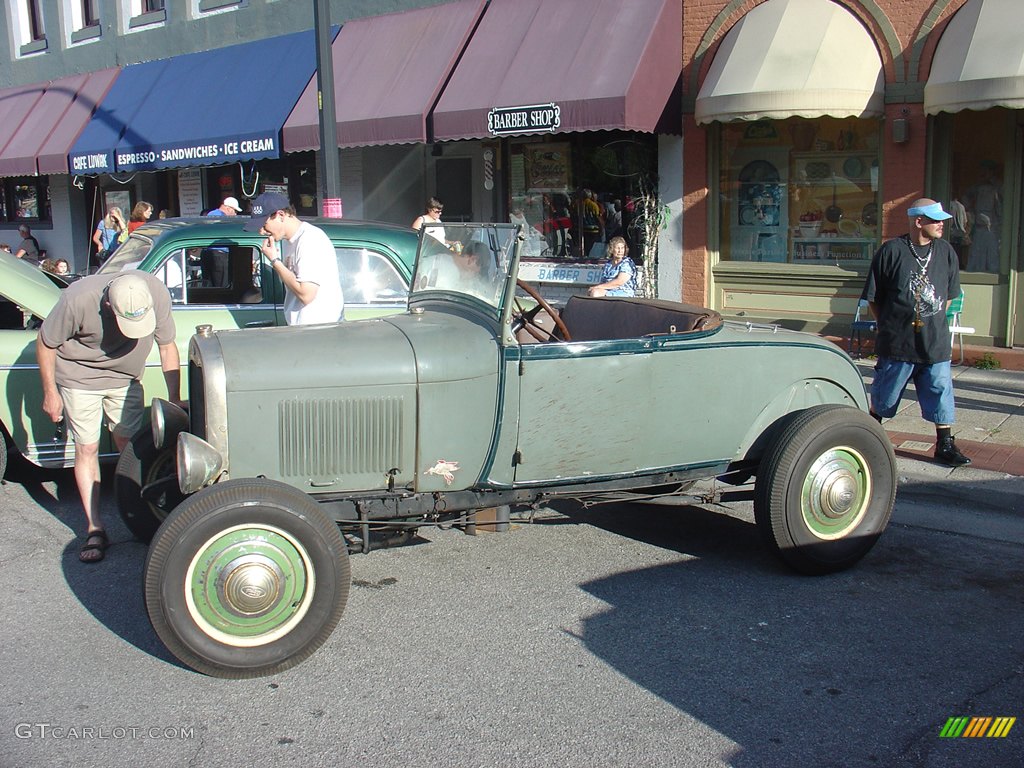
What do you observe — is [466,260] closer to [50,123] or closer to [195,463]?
[195,463]

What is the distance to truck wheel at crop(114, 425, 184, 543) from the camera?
5211mm

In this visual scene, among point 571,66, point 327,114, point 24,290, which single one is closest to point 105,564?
point 24,290

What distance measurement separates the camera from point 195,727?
3652 mm

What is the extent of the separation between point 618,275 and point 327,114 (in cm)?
337

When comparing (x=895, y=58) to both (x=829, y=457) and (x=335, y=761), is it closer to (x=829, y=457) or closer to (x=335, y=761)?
(x=829, y=457)

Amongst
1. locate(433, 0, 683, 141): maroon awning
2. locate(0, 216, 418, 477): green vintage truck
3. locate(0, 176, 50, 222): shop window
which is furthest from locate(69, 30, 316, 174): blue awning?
locate(0, 216, 418, 477): green vintage truck

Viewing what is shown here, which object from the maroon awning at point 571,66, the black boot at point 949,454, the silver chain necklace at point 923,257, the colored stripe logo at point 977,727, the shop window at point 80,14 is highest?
the shop window at point 80,14

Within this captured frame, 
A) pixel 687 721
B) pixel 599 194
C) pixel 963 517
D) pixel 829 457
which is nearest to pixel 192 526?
pixel 687 721

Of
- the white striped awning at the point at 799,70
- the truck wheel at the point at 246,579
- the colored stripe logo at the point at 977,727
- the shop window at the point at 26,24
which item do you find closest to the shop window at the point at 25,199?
the shop window at the point at 26,24

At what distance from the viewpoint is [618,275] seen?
341 inches

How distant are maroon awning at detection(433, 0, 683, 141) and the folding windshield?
18.8 feet

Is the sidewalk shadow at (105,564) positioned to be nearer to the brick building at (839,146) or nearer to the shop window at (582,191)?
the shop window at (582,191)

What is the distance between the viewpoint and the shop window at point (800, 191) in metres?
10.7

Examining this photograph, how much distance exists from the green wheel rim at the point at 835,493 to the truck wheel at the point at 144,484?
308 centimetres
